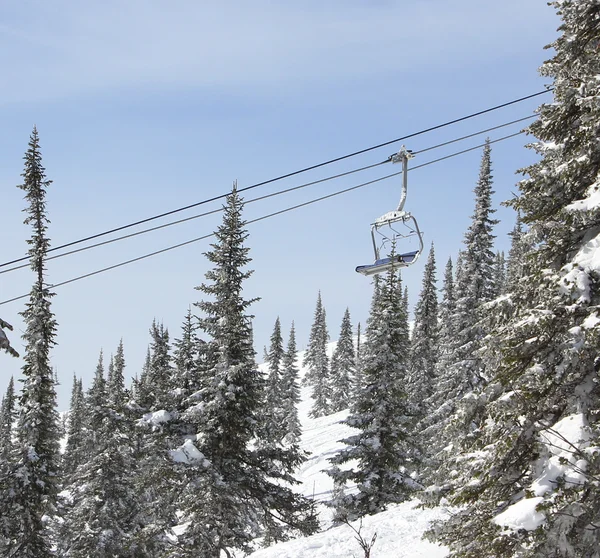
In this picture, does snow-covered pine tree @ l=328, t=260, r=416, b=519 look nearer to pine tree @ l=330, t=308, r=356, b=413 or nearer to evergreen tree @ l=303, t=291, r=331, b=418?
pine tree @ l=330, t=308, r=356, b=413

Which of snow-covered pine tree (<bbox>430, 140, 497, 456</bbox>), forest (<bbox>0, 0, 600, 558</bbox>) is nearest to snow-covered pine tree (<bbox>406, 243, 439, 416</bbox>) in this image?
forest (<bbox>0, 0, 600, 558</bbox>)

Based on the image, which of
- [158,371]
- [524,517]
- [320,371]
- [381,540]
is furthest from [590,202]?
[320,371]

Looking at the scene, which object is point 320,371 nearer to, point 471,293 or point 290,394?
point 290,394

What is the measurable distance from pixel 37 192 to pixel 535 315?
25.0 m

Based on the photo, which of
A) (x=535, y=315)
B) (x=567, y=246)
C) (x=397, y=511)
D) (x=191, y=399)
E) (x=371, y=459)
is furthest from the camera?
(x=371, y=459)

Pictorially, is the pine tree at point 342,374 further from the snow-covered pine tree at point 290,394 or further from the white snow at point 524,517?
the white snow at point 524,517

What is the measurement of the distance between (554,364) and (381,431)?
17.8m

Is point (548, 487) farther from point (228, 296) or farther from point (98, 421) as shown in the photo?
point (98, 421)

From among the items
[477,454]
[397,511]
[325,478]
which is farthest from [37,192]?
[325,478]

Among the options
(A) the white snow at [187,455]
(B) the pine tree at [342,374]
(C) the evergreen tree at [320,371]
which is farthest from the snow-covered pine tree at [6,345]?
(C) the evergreen tree at [320,371]

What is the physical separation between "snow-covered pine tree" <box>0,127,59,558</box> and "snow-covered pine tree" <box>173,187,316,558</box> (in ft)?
31.4

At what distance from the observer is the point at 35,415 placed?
26.3 meters

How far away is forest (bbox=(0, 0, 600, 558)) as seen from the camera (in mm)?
8391

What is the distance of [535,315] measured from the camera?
28.7 feet
